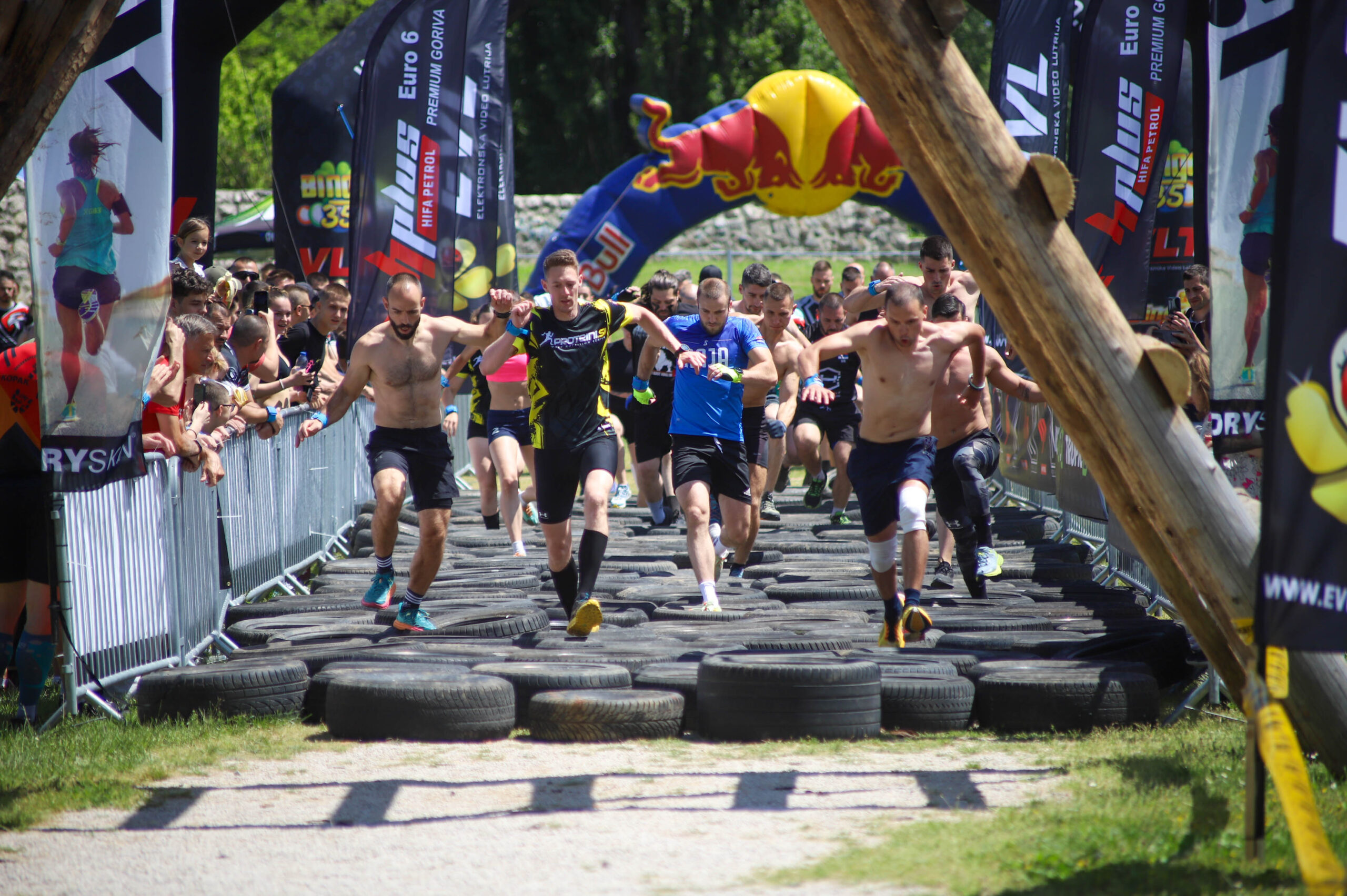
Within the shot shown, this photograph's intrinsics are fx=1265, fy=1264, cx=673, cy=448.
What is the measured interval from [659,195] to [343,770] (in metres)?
14.2

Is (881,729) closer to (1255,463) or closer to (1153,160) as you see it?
(1255,463)

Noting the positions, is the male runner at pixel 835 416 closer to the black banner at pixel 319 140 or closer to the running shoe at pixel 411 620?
the running shoe at pixel 411 620

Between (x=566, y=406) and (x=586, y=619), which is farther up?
(x=566, y=406)

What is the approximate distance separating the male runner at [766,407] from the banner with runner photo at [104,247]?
4.58m

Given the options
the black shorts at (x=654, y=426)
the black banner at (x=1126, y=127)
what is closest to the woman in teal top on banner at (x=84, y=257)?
→ the black banner at (x=1126, y=127)

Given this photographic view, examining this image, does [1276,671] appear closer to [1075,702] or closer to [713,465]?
[1075,702]

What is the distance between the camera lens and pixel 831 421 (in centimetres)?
1203

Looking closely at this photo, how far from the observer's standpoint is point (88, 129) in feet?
18.6

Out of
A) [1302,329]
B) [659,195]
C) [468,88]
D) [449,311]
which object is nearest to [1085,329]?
[1302,329]

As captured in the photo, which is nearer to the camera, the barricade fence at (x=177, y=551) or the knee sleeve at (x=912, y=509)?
the barricade fence at (x=177, y=551)

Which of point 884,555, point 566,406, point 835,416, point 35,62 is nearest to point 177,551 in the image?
point 566,406

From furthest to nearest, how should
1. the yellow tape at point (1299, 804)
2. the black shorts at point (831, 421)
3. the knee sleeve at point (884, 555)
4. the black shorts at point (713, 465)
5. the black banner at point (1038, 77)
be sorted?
the black shorts at point (831, 421)
the black banner at point (1038, 77)
the black shorts at point (713, 465)
the knee sleeve at point (884, 555)
the yellow tape at point (1299, 804)

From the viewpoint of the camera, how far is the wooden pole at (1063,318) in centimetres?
439

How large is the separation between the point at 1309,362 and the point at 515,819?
9.61ft
